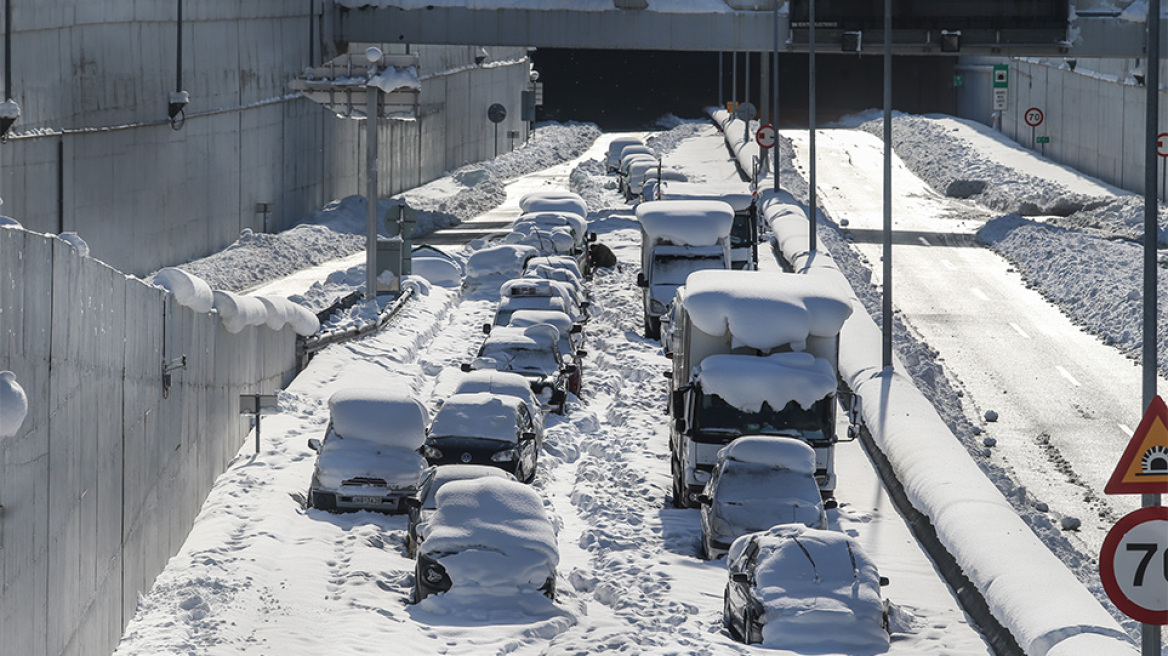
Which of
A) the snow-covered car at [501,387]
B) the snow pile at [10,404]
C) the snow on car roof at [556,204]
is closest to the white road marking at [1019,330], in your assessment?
the snow-covered car at [501,387]

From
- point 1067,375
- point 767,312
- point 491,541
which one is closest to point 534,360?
point 767,312

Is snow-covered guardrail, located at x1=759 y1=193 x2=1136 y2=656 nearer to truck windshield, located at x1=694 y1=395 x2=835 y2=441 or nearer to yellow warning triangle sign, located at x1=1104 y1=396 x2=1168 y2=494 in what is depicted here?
truck windshield, located at x1=694 y1=395 x2=835 y2=441

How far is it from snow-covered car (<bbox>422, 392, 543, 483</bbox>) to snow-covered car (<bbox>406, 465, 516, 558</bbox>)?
266 cm

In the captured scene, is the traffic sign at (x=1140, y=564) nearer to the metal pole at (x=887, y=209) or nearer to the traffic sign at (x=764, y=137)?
the metal pole at (x=887, y=209)

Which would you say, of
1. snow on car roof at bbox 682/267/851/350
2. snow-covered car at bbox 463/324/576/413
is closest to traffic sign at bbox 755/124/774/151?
snow-covered car at bbox 463/324/576/413

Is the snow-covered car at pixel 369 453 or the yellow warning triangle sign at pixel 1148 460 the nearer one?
the yellow warning triangle sign at pixel 1148 460

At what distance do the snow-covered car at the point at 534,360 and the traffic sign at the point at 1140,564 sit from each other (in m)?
18.1

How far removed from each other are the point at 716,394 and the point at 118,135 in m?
22.2

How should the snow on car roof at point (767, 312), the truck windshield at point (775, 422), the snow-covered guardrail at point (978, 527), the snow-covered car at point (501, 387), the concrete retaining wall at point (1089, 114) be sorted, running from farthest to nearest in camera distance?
the concrete retaining wall at point (1089, 114) < the snow-covered car at point (501, 387) < the snow on car roof at point (767, 312) < the truck windshield at point (775, 422) < the snow-covered guardrail at point (978, 527)

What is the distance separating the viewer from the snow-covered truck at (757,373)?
68.5ft

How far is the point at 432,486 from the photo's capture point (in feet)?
61.6

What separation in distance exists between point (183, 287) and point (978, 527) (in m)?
9.62

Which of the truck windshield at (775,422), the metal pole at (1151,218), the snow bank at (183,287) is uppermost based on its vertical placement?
the metal pole at (1151,218)

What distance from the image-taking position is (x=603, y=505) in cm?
2172
